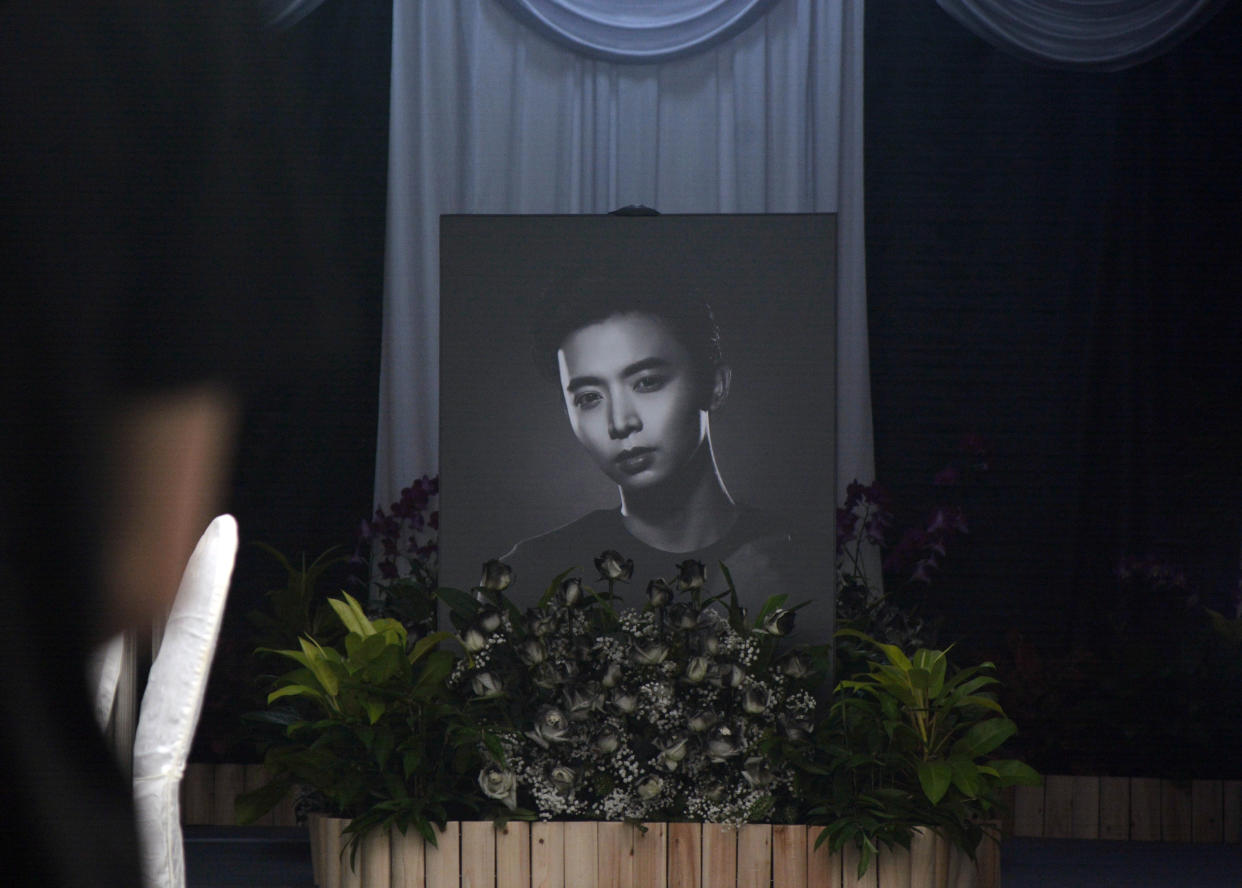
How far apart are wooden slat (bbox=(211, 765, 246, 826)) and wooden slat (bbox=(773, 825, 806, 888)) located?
1994 mm

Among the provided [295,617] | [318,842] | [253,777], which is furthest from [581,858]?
[253,777]

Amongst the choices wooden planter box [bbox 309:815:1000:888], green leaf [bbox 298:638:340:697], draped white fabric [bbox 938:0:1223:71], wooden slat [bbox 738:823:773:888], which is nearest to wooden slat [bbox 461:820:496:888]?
wooden planter box [bbox 309:815:1000:888]

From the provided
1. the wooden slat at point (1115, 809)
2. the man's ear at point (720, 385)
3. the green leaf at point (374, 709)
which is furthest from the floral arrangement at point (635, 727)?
the wooden slat at point (1115, 809)

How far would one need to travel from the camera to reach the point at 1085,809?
12.0 feet

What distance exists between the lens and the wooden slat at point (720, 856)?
2.38 metres

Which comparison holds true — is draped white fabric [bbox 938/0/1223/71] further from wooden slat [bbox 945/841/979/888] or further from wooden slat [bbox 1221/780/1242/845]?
wooden slat [bbox 945/841/979/888]

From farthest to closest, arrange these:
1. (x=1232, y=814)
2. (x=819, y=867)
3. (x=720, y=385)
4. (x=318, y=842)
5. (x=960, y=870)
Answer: (x=1232, y=814) → (x=720, y=385) → (x=318, y=842) → (x=960, y=870) → (x=819, y=867)

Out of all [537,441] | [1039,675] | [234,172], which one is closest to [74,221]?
[537,441]

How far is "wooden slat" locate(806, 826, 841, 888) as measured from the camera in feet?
7.74

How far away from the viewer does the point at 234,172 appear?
14.7ft

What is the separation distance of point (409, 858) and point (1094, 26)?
3302 mm

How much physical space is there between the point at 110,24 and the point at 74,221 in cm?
12

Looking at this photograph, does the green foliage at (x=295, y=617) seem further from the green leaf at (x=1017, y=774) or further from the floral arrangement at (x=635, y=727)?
the green leaf at (x=1017, y=774)

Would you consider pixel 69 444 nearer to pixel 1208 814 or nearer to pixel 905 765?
pixel 905 765
